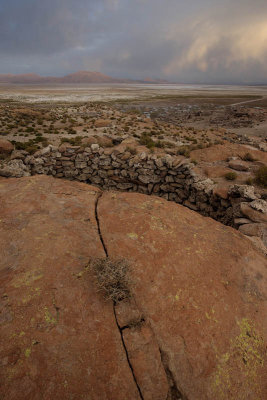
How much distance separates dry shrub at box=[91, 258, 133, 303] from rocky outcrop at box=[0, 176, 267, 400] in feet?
0.36

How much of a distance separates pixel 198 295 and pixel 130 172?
Result: 24.9ft

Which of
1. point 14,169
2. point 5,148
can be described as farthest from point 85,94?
point 14,169

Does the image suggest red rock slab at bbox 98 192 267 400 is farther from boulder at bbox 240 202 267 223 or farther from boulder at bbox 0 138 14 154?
boulder at bbox 0 138 14 154

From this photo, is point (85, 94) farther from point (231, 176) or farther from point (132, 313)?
point (132, 313)

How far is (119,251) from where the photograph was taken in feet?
12.4

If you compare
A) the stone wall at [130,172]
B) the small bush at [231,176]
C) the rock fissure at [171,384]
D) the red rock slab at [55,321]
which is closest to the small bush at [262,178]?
the small bush at [231,176]

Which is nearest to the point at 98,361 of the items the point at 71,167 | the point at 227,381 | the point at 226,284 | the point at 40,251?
the point at 227,381

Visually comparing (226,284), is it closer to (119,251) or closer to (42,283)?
(119,251)

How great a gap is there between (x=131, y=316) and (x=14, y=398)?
147 centimetres

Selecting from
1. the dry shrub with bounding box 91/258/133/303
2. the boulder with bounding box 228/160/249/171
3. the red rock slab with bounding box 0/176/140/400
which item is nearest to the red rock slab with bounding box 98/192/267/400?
the dry shrub with bounding box 91/258/133/303

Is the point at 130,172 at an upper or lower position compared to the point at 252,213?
lower

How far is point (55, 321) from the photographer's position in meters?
2.53

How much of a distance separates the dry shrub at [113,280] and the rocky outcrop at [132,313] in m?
0.11

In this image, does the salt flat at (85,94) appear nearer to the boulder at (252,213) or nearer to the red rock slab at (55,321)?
the boulder at (252,213)
